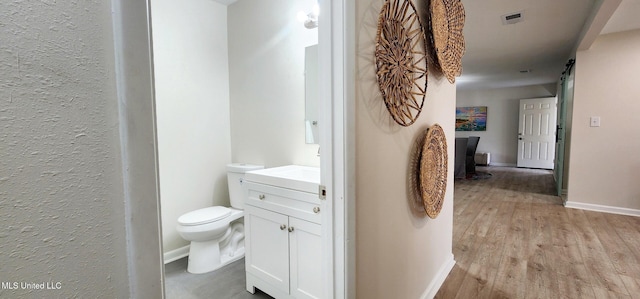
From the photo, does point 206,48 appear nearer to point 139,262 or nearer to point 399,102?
point 399,102

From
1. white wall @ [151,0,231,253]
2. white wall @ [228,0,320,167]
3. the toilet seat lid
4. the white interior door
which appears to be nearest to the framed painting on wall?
the white interior door

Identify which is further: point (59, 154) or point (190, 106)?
point (190, 106)

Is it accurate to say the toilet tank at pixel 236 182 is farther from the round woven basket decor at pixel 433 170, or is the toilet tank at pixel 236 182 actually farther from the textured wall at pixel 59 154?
the textured wall at pixel 59 154

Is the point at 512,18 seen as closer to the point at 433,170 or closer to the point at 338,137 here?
the point at 433,170

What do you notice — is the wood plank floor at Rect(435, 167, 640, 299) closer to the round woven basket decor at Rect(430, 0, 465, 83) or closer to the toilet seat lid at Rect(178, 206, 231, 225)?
the round woven basket decor at Rect(430, 0, 465, 83)

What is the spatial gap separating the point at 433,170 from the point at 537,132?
23.1 feet

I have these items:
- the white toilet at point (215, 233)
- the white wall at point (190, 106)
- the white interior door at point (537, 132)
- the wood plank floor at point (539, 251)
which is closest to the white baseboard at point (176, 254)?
the white wall at point (190, 106)

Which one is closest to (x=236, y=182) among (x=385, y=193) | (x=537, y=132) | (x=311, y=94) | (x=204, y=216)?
(x=204, y=216)

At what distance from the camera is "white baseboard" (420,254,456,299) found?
5.95 ft

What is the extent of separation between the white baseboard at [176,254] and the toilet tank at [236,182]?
1.81 ft

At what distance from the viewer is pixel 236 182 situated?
2.58 metres

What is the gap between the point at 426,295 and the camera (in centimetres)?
179

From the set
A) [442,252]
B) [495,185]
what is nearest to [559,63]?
[495,185]

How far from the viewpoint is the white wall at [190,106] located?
7.85 ft
